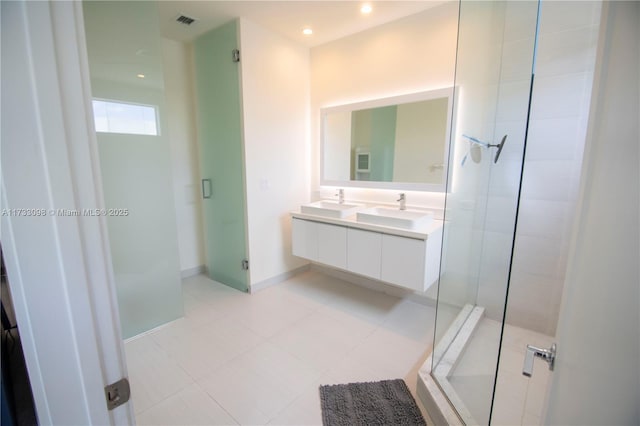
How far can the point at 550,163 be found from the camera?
79.3 inches

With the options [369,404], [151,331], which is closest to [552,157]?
[369,404]

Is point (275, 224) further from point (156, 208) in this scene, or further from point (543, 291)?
point (543, 291)

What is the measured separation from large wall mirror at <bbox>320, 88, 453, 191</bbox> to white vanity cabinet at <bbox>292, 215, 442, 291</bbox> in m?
0.57

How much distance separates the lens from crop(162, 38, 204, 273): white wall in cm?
303

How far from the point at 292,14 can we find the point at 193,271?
117 inches

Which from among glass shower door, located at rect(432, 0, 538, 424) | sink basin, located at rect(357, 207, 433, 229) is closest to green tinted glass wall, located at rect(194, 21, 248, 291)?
sink basin, located at rect(357, 207, 433, 229)

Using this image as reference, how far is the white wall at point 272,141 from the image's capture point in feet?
8.81

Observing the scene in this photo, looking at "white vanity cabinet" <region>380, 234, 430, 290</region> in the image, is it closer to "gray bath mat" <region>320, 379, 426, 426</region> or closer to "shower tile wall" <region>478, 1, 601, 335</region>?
"shower tile wall" <region>478, 1, 601, 335</region>

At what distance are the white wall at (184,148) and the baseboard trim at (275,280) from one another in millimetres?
985

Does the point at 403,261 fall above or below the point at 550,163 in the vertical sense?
below

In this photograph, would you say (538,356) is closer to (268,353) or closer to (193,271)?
(268,353)

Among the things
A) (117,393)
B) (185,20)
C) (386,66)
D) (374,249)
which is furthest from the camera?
(386,66)

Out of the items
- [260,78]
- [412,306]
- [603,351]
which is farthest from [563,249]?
[260,78]

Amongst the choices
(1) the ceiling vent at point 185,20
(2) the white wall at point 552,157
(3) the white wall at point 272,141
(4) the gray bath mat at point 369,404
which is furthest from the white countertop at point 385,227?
(1) the ceiling vent at point 185,20
